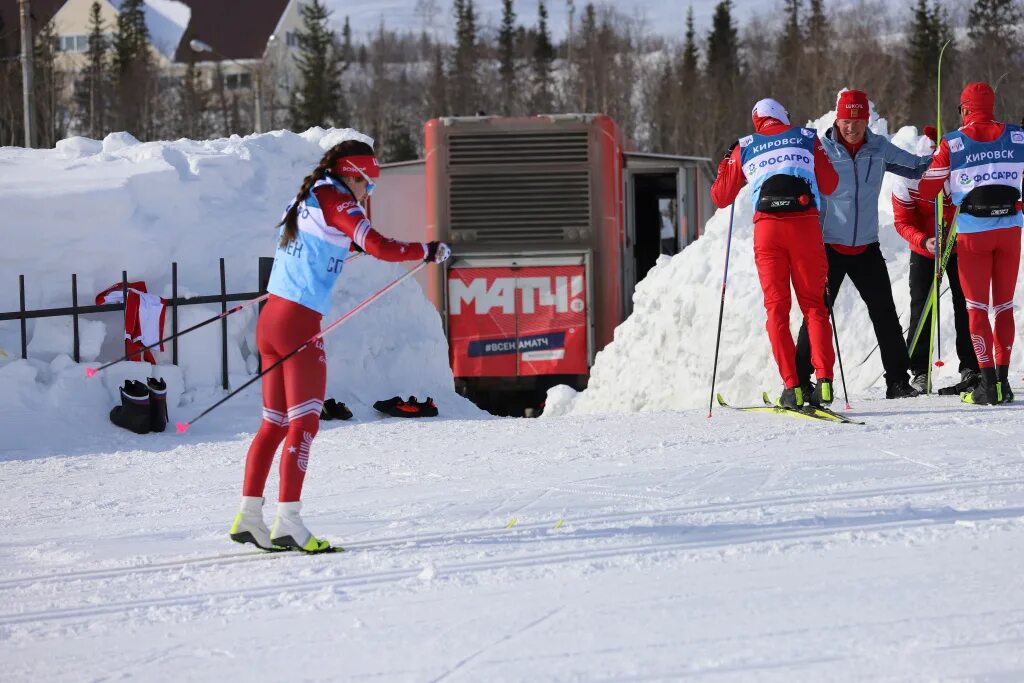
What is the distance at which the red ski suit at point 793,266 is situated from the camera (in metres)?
7.80

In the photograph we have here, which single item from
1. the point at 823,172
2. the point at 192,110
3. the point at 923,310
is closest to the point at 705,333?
the point at 923,310

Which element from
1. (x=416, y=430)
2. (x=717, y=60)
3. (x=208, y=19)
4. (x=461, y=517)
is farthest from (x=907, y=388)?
(x=208, y=19)

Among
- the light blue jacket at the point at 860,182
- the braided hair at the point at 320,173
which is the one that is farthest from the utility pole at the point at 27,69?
the braided hair at the point at 320,173

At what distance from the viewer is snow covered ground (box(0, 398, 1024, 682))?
359 centimetres

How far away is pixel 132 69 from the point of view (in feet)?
169

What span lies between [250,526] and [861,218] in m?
5.10

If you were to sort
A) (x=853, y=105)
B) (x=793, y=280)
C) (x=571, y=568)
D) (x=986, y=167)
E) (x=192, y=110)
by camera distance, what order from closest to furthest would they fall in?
(x=571, y=568), (x=793, y=280), (x=986, y=167), (x=853, y=105), (x=192, y=110)

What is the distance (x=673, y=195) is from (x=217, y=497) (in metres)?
13.0

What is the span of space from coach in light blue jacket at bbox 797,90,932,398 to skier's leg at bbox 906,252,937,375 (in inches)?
15.6

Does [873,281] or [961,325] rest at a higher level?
[873,281]

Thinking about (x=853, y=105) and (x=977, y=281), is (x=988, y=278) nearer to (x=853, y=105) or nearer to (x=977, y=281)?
(x=977, y=281)

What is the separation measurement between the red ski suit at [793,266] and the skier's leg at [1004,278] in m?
1.13

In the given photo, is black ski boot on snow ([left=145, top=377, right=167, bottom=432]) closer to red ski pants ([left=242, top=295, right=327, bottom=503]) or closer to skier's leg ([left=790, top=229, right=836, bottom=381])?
skier's leg ([left=790, top=229, right=836, bottom=381])

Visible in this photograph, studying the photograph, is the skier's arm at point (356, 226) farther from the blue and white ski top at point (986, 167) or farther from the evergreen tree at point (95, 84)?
the evergreen tree at point (95, 84)
